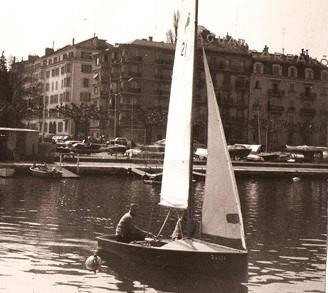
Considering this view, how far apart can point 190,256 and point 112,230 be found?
495 inches

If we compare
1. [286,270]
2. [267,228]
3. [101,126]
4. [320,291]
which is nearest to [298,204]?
[267,228]

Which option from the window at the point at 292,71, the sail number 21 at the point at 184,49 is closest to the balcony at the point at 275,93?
the window at the point at 292,71

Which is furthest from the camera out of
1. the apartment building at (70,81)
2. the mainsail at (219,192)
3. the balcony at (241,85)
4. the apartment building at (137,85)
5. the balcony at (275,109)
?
the apartment building at (70,81)

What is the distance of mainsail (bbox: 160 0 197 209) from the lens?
20312mm

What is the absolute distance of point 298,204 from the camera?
1832 inches

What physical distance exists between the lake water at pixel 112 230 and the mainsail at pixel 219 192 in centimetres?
149

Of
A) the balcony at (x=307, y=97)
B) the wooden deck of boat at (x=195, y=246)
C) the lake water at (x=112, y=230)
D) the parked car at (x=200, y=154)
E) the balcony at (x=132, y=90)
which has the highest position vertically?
the balcony at (x=307, y=97)

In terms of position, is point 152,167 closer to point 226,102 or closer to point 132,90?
point 132,90

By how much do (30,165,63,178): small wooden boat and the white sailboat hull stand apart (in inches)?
1493

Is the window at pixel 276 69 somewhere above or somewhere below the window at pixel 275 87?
above

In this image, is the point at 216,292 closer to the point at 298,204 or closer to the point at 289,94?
the point at 298,204

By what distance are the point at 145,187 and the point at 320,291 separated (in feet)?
124

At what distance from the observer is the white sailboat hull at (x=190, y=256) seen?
A: 18.6m

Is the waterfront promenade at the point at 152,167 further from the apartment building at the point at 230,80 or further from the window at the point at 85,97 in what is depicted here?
the window at the point at 85,97
